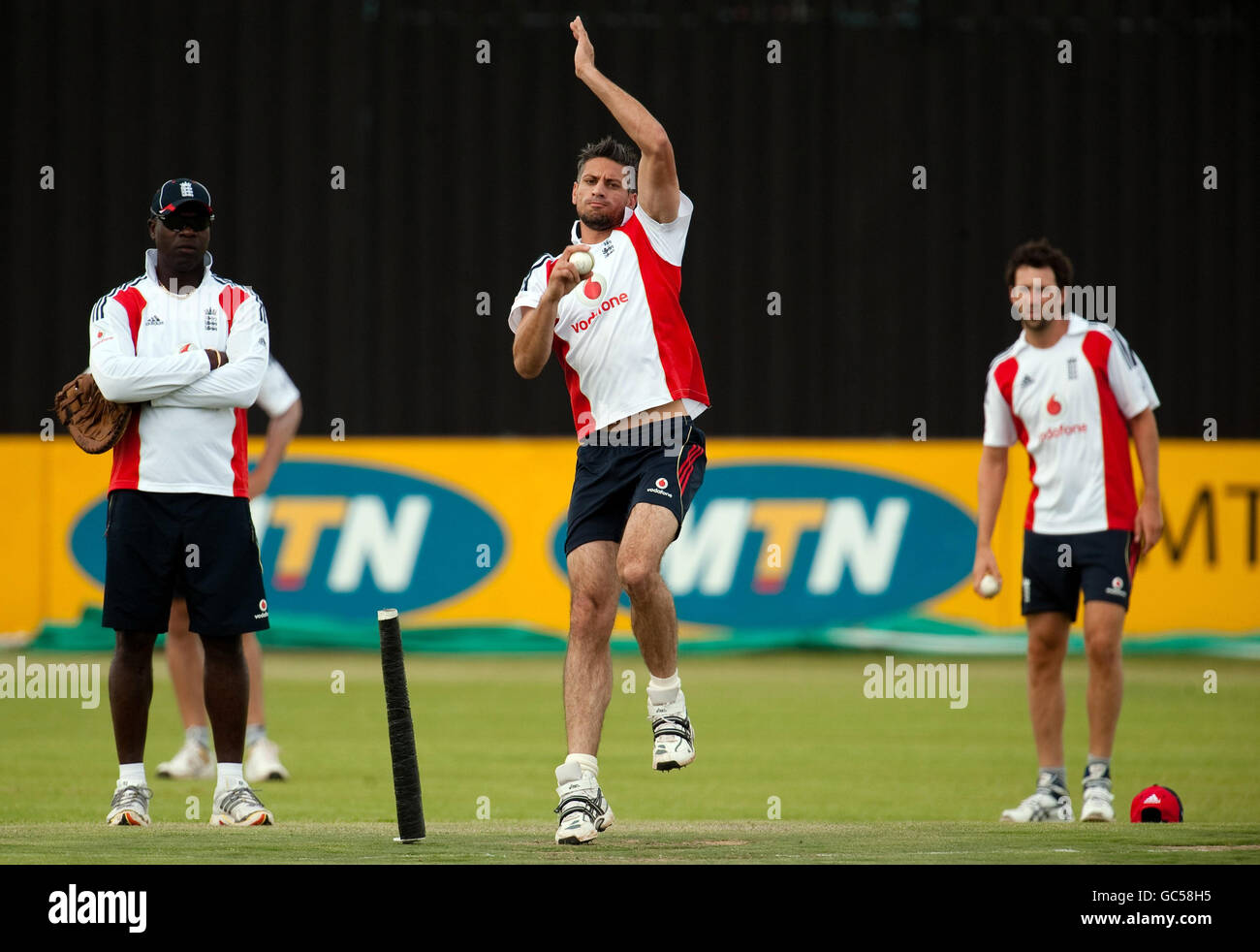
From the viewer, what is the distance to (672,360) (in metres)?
7.31

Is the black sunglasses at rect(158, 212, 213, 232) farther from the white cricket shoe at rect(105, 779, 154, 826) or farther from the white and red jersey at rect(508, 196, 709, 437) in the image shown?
the white cricket shoe at rect(105, 779, 154, 826)

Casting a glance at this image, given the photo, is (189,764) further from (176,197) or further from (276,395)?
(176,197)

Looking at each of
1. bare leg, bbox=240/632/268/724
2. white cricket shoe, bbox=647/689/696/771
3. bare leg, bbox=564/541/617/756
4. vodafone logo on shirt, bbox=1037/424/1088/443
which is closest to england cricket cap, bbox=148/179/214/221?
bare leg, bbox=564/541/617/756

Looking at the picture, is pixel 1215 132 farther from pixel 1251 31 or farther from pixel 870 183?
pixel 870 183

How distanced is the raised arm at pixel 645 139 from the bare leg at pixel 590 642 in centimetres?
140

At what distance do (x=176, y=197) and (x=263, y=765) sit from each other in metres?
3.49

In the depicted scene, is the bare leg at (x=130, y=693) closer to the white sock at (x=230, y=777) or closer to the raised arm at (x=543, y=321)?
the white sock at (x=230, y=777)

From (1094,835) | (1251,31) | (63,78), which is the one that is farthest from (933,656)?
(63,78)

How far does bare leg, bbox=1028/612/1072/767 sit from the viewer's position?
8.80m

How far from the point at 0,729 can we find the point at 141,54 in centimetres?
976

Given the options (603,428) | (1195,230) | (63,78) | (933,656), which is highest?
(63,78)

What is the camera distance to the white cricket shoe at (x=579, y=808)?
659 cm

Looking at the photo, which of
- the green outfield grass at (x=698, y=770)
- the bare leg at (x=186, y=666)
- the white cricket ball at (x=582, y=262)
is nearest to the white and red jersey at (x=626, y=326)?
the white cricket ball at (x=582, y=262)

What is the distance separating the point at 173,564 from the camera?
7.74m
